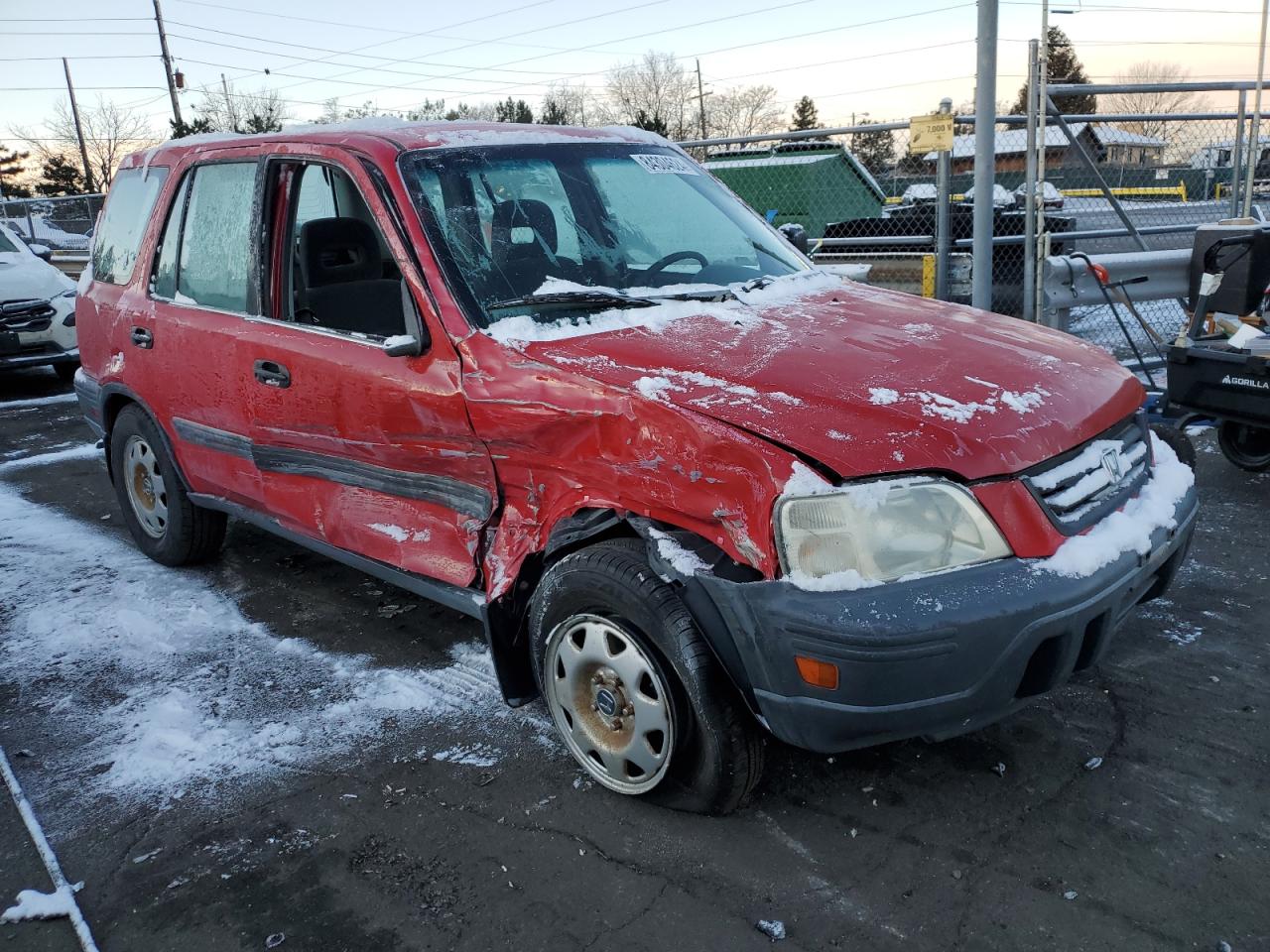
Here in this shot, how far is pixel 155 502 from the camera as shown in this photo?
4.85m

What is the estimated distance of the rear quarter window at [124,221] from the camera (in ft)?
14.8

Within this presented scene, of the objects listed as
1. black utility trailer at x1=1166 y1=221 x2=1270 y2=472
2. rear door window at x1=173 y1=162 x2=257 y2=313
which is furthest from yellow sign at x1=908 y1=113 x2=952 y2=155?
rear door window at x1=173 y1=162 x2=257 y2=313

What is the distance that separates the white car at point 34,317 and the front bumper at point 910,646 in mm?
9535

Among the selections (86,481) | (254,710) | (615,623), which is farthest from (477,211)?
(86,481)

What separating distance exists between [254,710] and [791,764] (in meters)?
1.86

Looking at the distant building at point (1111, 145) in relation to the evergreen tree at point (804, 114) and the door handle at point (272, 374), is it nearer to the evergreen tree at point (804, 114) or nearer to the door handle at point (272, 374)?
the door handle at point (272, 374)

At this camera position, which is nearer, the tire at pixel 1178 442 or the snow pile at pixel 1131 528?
the snow pile at pixel 1131 528

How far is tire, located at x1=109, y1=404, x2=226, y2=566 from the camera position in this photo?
464 centimetres

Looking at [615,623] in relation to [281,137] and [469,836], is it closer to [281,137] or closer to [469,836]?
[469,836]

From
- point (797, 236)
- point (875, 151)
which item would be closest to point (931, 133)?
point (797, 236)

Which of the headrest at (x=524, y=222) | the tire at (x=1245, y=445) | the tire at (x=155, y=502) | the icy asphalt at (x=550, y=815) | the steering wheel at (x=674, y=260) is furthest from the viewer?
the tire at (x=1245, y=445)

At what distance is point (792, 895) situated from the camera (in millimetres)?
2453

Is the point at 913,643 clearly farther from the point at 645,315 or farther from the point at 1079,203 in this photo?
the point at 1079,203

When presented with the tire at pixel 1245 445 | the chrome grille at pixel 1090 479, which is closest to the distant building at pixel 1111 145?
the tire at pixel 1245 445
